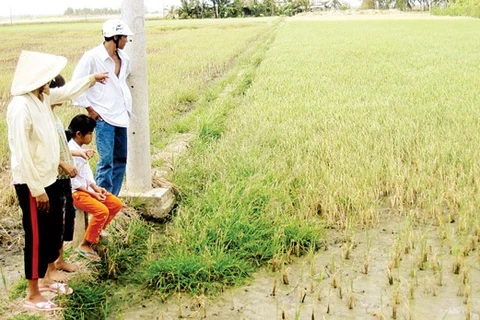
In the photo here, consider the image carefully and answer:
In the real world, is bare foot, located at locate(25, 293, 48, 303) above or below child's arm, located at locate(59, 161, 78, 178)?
below

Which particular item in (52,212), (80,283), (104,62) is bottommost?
(80,283)

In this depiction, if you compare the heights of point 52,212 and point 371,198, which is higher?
point 52,212

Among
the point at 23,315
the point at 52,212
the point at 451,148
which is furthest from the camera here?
the point at 451,148

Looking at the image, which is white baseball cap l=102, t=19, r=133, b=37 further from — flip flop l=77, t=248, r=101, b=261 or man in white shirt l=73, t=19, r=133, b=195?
flip flop l=77, t=248, r=101, b=261

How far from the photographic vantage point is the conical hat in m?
2.81

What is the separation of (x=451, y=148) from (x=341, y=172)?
4.19 feet

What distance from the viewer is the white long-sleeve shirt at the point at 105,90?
405 centimetres

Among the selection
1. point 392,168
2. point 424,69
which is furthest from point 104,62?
point 424,69

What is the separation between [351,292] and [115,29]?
93.2 inches

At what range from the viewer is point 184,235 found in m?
3.78

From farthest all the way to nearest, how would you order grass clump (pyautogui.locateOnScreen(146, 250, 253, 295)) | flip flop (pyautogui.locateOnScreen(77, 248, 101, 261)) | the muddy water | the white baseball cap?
1. the white baseball cap
2. flip flop (pyautogui.locateOnScreen(77, 248, 101, 261))
3. grass clump (pyautogui.locateOnScreen(146, 250, 253, 295))
4. the muddy water

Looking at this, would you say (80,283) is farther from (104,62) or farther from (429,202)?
(429,202)

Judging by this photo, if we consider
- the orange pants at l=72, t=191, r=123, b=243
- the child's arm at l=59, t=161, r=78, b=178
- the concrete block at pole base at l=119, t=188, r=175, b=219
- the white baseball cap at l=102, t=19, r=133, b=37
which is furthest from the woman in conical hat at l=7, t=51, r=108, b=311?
the concrete block at pole base at l=119, t=188, r=175, b=219

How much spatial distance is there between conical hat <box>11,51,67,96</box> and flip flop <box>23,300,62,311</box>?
1.07m
